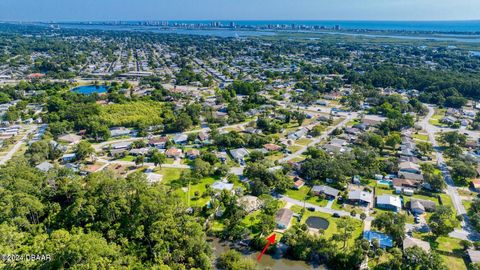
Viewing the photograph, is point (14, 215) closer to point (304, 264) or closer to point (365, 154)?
point (304, 264)

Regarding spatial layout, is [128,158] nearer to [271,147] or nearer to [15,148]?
[15,148]

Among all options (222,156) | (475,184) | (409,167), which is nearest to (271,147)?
(222,156)

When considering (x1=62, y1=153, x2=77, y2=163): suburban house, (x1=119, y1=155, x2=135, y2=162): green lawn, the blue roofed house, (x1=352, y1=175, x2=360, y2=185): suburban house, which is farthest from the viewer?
(x1=119, y1=155, x2=135, y2=162): green lawn

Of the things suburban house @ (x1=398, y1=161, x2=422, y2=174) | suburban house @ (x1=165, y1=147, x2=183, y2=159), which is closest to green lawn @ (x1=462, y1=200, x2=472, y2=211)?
suburban house @ (x1=398, y1=161, x2=422, y2=174)

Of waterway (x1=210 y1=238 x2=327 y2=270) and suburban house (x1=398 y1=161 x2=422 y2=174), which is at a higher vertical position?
suburban house (x1=398 y1=161 x2=422 y2=174)

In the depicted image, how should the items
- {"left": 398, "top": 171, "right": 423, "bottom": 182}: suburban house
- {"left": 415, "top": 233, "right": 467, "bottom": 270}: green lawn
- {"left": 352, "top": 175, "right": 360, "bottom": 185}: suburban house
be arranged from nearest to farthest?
{"left": 415, "top": 233, "right": 467, "bottom": 270}: green lawn → {"left": 352, "top": 175, "right": 360, "bottom": 185}: suburban house → {"left": 398, "top": 171, "right": 423, "bottom": 182}: suburban house

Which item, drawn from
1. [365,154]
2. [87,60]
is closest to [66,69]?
[87,60]

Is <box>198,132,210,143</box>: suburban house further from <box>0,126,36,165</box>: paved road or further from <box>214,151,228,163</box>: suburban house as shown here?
<box>0,126,36,165</box>: paved road

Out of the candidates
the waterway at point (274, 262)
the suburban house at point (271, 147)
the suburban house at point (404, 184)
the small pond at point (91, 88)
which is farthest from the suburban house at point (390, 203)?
the small pond at point (91, 88)
